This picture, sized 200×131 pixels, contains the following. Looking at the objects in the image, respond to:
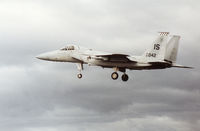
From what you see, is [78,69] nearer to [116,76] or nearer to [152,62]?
[116,76]

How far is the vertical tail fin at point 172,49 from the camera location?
5881cm

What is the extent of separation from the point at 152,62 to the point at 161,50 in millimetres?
2188

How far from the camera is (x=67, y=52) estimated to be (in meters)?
61.4

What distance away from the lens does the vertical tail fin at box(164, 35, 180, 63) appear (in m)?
58.8

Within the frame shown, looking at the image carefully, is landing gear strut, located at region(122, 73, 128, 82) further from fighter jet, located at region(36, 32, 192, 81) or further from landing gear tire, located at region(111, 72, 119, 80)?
landing gear tire, located at region(111, 72, 119, 80)

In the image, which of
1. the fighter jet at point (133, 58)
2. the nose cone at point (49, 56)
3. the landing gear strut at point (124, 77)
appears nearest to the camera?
the fighter jet at point (133, 58)

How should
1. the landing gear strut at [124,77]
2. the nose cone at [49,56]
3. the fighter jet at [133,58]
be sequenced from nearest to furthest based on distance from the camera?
the fighter jet at [133,58]
the landing gear strut at [124,77]
the nose cone at [49,56]

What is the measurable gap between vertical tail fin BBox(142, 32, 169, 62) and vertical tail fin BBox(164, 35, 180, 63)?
4.72 feet

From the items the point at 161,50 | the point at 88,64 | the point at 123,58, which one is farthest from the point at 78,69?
the point at 161,50

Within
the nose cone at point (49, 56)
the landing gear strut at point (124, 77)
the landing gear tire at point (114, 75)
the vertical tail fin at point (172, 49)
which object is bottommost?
the landing gear strut at point (124, 77)

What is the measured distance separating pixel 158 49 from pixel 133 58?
3324 millimetres

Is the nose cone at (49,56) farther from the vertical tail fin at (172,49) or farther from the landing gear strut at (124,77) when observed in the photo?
the vertical tail fin at (172,49)

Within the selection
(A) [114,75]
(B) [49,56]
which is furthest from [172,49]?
(B) [49,56]

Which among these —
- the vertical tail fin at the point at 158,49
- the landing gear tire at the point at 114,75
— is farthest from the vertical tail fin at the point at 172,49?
the landing gear tire at the point at 114,75
